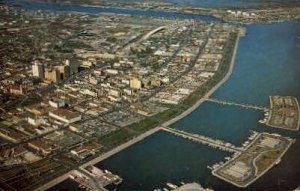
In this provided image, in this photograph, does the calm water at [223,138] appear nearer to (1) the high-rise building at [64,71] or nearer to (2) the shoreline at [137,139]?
(2) the shoreline at [137,139]

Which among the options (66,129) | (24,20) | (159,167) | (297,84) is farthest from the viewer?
(24,20)

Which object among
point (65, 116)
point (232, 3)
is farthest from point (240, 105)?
point (232, 3)

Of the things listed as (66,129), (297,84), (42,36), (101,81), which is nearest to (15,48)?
(42,36)

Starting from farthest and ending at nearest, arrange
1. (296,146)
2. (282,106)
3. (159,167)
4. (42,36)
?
(42,36) < (282,106) < (296,146) < (159,167)

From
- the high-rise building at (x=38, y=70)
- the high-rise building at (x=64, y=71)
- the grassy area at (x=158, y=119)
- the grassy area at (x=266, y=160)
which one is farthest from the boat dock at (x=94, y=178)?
the high-rise building at (x=38, y=70)

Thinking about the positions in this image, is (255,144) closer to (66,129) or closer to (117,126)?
(117,126)

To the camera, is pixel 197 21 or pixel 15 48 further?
pixel 197 21

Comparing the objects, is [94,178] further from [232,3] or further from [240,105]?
[232,3]
